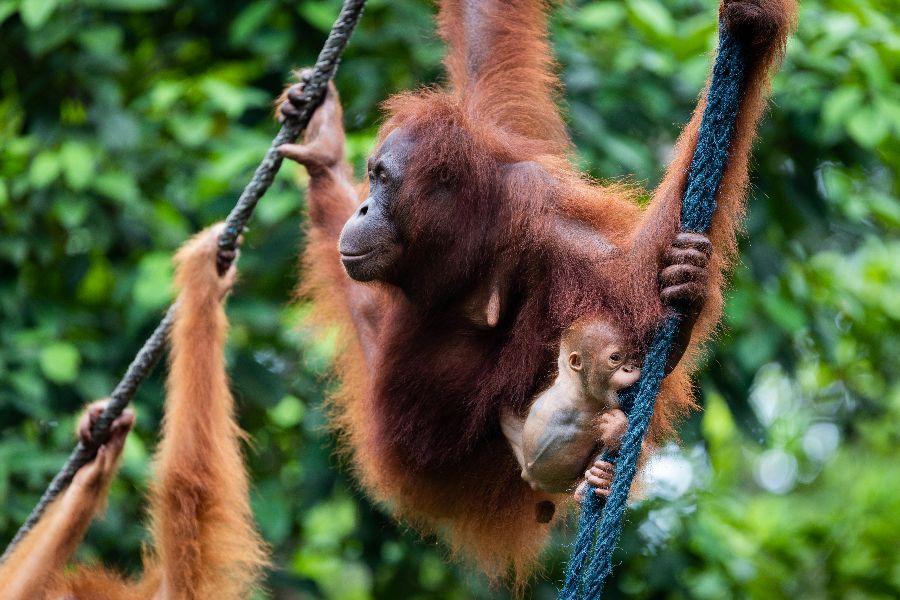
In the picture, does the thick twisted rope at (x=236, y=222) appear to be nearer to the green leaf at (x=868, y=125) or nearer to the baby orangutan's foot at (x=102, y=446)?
the baby orangutan's foot at (x=102, y=446)

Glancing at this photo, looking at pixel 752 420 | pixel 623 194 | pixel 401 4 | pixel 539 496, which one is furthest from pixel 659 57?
pixel 539 496

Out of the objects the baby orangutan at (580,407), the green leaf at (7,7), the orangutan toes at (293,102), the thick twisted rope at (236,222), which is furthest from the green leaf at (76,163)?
the baby orangutan at (580,407)

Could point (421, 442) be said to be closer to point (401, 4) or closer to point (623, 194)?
point (623, 194)

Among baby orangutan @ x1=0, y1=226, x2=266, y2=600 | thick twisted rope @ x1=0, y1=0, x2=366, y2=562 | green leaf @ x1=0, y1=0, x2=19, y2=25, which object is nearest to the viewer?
thick twisted rope @ x1=0, y1=0, x2=366, y2=562

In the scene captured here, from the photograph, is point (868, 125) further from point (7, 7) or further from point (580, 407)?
point (7, 7)

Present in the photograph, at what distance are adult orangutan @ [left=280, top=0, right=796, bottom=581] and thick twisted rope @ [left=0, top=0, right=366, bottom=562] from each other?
0.07 meters

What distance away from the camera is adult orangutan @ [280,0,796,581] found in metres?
2.53

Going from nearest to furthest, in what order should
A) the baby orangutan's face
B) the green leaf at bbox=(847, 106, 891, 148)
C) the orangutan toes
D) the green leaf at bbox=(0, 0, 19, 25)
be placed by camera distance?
the baby orangutan's face, the orangutan toes, the green leaf at bbox=(847, 106, 891, 148), the green leaf at bbox=(0, 0, 19, 25)

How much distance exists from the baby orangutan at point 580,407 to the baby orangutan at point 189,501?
1.55m

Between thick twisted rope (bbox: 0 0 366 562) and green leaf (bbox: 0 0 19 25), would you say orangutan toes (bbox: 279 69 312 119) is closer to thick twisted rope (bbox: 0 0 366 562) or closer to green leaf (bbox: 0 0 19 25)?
thick twisted rope (bbox: 0 0 366 562)

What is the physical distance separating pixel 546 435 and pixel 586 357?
8.2 inches

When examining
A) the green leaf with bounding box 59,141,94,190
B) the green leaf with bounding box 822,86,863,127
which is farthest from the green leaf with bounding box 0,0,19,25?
the green leaf with bounding box 822,86,863,127

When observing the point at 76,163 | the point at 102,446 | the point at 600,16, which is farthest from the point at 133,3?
the point at 600,16

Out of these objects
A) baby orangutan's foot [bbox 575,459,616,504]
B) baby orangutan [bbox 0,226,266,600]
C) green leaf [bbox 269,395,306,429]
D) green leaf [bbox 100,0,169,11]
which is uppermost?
baby orangutan's foot [bbox 575,459,616,504]
